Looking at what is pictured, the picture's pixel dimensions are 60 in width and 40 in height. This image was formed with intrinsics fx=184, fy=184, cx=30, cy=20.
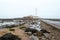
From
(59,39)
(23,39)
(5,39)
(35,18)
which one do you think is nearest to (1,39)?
(5,39)

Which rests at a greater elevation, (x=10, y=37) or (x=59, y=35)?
(x=59, y=35)

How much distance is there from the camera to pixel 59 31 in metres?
6.97

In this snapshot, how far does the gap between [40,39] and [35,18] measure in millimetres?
48106

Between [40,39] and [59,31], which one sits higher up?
[59,31]

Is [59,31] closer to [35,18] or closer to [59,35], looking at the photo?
[59,35]

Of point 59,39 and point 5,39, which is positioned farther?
point 5,39

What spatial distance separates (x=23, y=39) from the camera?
12.6 metres

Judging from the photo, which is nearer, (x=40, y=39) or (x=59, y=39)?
(x=59, y=39)

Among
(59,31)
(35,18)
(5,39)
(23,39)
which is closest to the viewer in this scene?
(59,31)

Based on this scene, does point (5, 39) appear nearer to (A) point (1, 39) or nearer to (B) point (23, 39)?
(A) point (1, 39)

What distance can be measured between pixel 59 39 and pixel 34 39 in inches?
174

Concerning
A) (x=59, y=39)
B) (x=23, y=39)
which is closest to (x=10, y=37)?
(x=23, y=39)

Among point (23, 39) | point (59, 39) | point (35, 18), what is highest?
point (59, 39)

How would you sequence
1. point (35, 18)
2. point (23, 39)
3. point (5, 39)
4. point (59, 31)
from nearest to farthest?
point (59, 31) < point (5, 39) < point (23, 39) < point (35, 18)
